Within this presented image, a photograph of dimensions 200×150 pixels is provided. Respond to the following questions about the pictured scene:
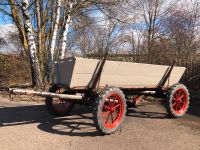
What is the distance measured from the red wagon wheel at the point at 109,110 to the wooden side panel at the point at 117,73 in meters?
0.44

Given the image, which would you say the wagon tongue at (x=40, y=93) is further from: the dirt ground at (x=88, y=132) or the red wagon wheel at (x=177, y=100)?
the red wagon wheel at (x=177, y=100)

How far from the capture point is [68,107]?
9.08 meters

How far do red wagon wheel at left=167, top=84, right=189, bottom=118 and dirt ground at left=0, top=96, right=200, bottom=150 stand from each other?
0.22 meters

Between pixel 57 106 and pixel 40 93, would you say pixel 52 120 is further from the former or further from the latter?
pixel 40 93

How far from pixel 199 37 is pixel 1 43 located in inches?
515

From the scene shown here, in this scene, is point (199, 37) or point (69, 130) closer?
point (69, 130)

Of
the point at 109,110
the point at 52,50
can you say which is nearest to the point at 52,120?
the point at 109,110

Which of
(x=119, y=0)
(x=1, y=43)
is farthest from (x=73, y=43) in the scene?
(x=119, y=0)

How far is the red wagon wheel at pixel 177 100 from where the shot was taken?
8828 mm

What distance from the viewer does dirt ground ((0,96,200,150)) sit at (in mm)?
6324

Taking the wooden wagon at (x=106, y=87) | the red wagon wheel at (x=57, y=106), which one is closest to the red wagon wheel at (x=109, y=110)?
the wooden wagon at (x=106, y=87)

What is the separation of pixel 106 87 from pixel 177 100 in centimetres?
274

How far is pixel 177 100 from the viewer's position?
914 centimetres

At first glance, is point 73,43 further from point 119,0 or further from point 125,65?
point 125,65
